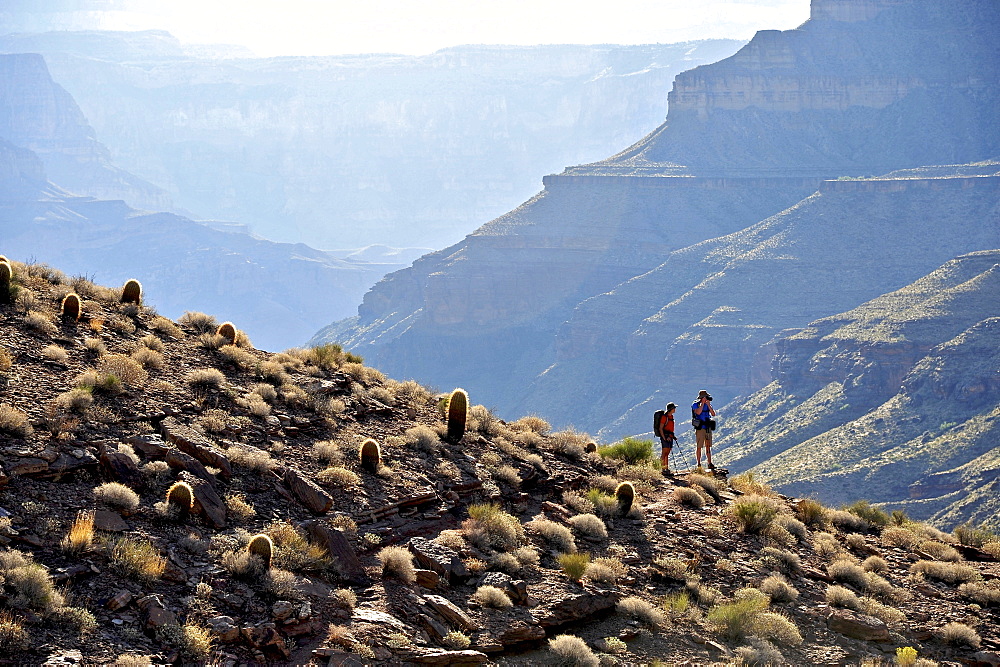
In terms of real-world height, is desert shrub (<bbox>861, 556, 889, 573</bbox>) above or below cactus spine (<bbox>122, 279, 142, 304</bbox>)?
below

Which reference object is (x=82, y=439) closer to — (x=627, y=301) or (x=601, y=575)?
(x=601, y=575)

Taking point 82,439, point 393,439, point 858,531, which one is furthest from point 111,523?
point 858,531

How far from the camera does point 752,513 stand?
23.3 metres

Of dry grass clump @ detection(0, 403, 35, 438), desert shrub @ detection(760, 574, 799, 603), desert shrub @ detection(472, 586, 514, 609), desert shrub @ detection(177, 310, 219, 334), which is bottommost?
desert shrub @ detection(760, 574, 799, 603)

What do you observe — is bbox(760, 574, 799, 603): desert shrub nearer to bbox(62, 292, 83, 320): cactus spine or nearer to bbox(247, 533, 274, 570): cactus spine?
bbox(247, 533, 274, 570): cactus spine

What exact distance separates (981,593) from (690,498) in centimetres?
602

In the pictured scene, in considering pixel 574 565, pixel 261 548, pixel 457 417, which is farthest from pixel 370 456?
pixel 261 548

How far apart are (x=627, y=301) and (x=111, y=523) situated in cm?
18535

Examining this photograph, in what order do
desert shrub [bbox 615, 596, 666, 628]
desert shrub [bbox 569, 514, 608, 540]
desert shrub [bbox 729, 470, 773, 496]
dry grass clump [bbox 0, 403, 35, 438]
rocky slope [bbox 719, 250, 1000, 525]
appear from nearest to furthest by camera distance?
dry grass clump [bbox 0, 403, 35, 438] → desert shrub [bbox 615, 596, 666, 628] → desert shrub [bbox 569, 514, 608, 540] → desert shrub [bbox 729, 470, 773, 496] → rocky slope [bbox 719, 250, 1000, 525]

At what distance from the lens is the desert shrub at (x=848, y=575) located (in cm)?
2161

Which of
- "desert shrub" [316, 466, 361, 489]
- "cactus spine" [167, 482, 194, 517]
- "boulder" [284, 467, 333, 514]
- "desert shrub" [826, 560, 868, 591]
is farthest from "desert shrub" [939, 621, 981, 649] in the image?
"cactus spine" [167, 482, 194, 517]

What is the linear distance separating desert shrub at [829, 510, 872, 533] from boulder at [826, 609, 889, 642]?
6046mm

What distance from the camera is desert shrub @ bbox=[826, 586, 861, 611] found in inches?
803

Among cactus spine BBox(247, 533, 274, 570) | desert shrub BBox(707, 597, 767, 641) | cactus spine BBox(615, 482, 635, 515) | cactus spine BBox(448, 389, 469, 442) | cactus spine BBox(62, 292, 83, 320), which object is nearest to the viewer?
cactus spine BBox(247, 533, 274, 570)
